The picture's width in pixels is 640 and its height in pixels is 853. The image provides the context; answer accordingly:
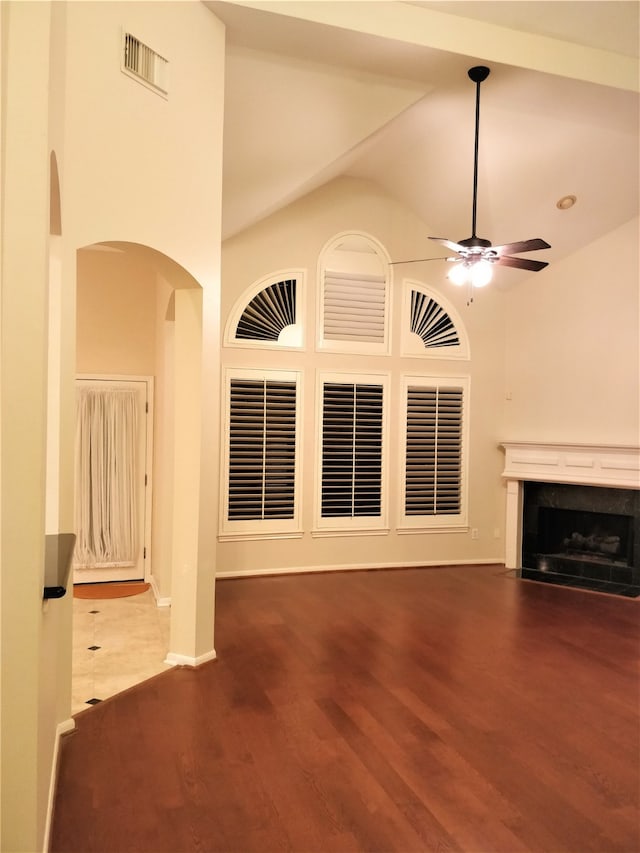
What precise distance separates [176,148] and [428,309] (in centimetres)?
403

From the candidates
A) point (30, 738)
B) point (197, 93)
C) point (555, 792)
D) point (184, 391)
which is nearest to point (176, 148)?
point (197, 93)

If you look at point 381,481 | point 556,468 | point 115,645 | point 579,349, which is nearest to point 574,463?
point 556,468

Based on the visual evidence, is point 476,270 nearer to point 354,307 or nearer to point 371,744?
point 354,307

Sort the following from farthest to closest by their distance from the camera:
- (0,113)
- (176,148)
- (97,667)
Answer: (97,667) → (176,148) → (0,113)

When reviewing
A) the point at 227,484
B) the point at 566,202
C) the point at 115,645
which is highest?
the point at 566,202

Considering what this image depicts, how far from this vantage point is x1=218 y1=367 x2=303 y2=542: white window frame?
21.0 ft

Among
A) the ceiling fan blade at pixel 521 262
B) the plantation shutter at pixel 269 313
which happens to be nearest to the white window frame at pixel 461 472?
the plantation shutter at pixel 269 313

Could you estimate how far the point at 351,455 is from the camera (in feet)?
22.7

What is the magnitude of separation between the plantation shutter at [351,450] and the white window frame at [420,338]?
61cm

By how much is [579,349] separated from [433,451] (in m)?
1.87

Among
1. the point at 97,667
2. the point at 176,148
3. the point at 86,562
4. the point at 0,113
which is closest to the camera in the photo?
the point at 0,113

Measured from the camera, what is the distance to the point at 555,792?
281 cm

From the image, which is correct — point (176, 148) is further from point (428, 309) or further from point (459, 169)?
point (428, 309)

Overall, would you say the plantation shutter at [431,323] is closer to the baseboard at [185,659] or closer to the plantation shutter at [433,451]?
the plantation shutter at [433,451]
